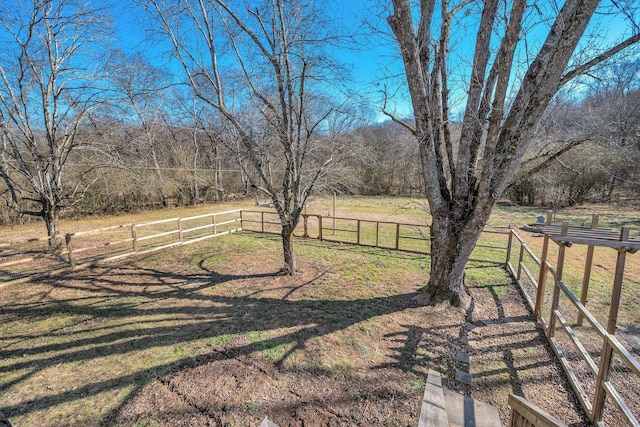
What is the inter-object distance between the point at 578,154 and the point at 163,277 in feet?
63.6

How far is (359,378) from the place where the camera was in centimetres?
288

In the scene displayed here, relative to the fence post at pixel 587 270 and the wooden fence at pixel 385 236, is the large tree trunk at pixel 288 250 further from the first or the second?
the fence post at pixel 587 270

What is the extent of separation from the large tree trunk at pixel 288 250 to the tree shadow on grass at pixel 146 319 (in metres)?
0.44

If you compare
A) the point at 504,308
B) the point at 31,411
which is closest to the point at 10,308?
the point at 31,411

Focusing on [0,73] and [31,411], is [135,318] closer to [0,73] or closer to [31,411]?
[31,411]

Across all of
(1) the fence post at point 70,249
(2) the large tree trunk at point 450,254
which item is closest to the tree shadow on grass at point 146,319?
(1) the fence post at point 70,249

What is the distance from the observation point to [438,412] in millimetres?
2238

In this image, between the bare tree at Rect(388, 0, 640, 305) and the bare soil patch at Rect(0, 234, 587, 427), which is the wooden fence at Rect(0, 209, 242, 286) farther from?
the bare tree at Rect(388, 0, 640, 305)

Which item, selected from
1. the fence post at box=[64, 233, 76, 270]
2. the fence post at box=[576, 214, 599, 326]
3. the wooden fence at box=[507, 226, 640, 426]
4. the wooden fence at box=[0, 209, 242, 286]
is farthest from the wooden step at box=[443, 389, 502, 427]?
the fence post at box=[64, 233, 76, 270]

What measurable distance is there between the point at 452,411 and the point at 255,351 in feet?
7.18

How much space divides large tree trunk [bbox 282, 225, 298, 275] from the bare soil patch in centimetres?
27

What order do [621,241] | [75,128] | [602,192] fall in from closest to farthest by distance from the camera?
[621,241] → [75,128] → [602,192]

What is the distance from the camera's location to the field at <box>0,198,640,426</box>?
2527 mm

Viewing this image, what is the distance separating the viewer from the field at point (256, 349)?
2527 mm
